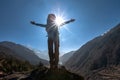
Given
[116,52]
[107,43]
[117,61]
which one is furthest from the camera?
[107,43]

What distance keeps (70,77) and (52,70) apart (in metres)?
0.90

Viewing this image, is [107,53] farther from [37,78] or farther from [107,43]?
[37,78]

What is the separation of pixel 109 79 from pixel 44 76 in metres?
60.4

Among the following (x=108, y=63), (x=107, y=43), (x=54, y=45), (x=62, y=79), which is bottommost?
(x=62, y=79)

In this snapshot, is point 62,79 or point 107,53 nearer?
point 62,79

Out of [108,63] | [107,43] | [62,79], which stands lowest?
[62,79]

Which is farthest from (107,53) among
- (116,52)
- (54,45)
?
(54,45)

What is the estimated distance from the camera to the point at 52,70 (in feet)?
30.8

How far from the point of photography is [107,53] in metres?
122

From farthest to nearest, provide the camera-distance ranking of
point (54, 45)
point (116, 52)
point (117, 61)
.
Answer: point (116, 52) < point (117, 61) < point (54, 45)

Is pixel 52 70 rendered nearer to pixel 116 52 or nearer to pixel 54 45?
pixel 54 45

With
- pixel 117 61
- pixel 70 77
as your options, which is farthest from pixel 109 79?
pixel 70 77

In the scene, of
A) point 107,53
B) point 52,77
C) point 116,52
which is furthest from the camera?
point 107,53

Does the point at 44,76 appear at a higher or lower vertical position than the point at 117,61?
lower
